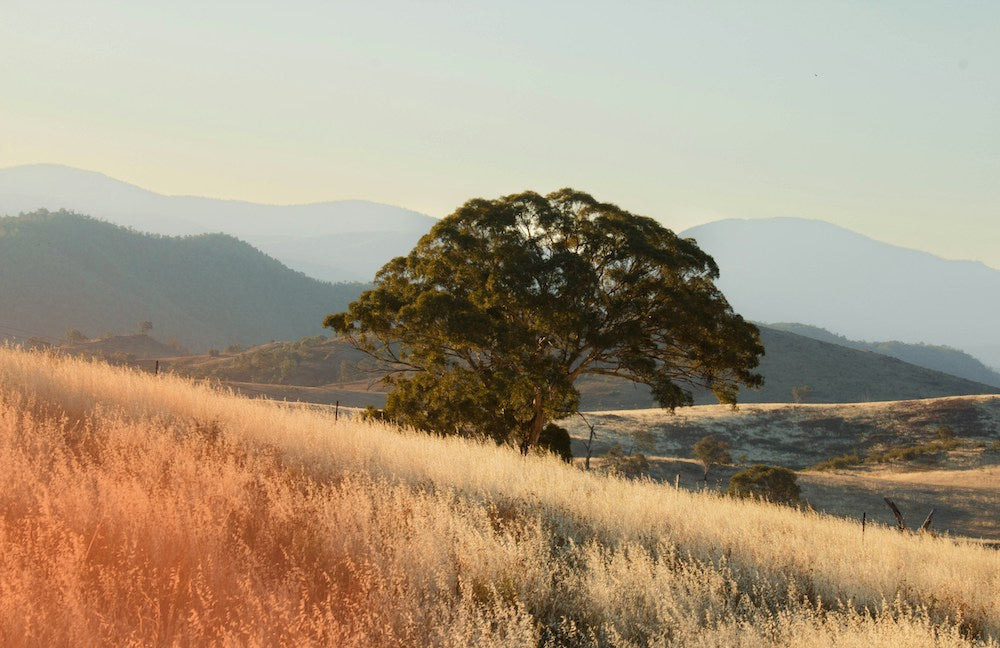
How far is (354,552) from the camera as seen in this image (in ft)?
24.1

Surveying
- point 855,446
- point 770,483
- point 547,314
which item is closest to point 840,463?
point 855,446

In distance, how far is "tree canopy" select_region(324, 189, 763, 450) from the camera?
24.4 meters

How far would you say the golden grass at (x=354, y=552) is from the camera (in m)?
5.88

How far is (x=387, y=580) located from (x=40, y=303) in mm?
161271

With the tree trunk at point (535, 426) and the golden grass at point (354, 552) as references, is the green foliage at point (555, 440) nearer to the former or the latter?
the tree trunk at point (535, 426)

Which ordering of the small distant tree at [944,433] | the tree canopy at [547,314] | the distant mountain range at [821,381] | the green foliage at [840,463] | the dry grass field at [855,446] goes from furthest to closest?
the distant mountain range at [821,381]
the small distant tree at [944,433]
the green foliage at [840,463]
the dry grass field at [855,446]
the tree canopy at [547,314]

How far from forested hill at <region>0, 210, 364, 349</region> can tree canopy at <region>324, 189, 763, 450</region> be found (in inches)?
5094

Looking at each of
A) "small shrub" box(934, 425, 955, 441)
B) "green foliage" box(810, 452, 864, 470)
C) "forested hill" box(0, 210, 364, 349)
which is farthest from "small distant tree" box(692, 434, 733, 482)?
"forested hill" box(0, 210, 364, 349)

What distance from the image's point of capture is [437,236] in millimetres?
26469

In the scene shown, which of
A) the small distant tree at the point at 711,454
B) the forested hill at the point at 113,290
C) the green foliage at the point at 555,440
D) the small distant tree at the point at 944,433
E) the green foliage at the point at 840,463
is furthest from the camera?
the forested hill at the point at 113,290

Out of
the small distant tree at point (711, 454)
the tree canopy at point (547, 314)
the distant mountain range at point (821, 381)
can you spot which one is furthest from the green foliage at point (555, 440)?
the distant mountain range at point (821, 381)

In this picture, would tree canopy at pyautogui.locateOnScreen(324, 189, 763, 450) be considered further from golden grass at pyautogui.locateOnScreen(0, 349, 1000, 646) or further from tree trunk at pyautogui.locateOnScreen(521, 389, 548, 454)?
golden grass at pyautogui.locateOnScreen(0, 349, 1000, 646)

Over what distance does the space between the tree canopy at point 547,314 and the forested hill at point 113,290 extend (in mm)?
129397

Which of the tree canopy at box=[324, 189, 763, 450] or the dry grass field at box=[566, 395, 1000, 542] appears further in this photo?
the dry grass field at box=[566, 395, 1000, 542]
